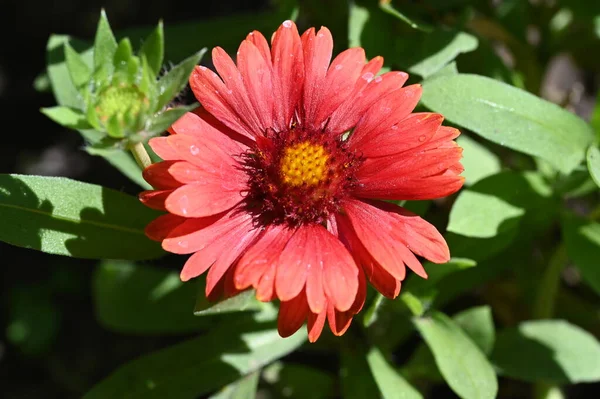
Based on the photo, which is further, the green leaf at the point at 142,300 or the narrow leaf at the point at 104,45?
the green leaf at the point at 142,300

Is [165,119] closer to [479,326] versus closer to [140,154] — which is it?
[140,154]

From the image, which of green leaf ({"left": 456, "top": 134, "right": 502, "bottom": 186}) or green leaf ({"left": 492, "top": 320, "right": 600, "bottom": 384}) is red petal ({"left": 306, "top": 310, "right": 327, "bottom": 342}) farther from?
green leaf ({"left": 492, "top": 320, "right": 600, "bottom": 384})

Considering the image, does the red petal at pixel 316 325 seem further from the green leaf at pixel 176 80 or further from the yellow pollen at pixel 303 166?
the green leaf at pixel 176 80

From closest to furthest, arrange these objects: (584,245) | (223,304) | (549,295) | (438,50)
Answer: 1. (223,304)
2. (438,50)
3. (584,245)
4. (549,295)

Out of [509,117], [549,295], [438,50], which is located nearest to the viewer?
[509,117]

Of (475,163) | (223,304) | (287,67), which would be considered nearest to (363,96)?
(287,67)

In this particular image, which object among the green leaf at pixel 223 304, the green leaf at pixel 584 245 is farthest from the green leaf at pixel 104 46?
the green leaf at pixel 584 245
